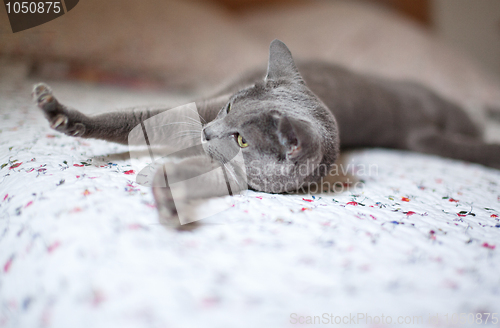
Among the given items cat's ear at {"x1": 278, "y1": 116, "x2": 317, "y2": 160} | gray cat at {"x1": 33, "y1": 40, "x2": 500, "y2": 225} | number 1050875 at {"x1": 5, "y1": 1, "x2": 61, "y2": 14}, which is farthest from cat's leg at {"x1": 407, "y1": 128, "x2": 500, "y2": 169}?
number 1050875 at {"x1": 5, "y1": 1, "x2": 61, "y2": 14}

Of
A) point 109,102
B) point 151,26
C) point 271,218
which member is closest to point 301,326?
point 271,218

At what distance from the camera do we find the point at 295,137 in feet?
2.35

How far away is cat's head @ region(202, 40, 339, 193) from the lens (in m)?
0.75

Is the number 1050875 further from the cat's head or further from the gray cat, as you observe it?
the cat's head

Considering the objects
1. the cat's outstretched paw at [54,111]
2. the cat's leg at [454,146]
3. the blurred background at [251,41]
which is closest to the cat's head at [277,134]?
the cat's outstretched paw at [54,111]

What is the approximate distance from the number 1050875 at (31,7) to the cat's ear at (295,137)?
1.25 metres

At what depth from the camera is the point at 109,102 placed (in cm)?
164

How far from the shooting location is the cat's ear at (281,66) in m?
0.98

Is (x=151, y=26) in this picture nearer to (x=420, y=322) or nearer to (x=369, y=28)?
(x=369, y=28)

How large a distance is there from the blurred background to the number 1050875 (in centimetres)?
19

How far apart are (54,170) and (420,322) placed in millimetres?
850

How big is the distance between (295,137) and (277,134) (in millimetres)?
57

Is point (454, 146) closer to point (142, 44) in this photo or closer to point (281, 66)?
point (281, 66)

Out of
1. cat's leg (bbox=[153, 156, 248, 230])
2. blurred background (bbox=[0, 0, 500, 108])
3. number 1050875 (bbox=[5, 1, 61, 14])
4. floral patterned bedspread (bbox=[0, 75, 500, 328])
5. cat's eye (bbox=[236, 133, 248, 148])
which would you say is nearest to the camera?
floral patterned bedspread (bbox=[0, 75, 500, 328])
